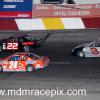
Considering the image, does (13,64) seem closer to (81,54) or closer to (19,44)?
(81,54)

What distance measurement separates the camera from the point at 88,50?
43.2 metres

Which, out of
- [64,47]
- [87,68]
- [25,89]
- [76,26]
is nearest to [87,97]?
[25,89]

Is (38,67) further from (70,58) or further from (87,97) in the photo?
(87,97)

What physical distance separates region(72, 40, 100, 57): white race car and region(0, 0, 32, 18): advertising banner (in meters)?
9.00

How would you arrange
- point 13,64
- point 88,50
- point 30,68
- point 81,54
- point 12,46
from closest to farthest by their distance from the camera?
point 30,68 → point 13,64 → point 88,50 → point 81,54 → point 12,46

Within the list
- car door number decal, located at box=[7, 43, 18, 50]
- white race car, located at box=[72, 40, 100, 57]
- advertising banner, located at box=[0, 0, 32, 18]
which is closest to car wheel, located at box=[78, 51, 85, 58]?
white race car, located at box=[72, 40, 100, 57]

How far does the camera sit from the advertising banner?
2015 inches

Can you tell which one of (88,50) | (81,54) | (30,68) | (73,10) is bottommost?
(81,54)

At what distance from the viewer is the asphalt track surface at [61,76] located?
3350cm

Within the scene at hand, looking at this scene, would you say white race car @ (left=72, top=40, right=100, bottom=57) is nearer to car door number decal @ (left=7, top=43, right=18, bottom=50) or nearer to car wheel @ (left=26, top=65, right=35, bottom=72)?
car door number decal @ (left=7, top=43, right=18, bottom=50)

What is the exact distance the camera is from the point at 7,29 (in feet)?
171

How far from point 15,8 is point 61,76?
16087mm

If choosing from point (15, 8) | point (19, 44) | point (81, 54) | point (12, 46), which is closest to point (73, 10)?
point (15, 8)

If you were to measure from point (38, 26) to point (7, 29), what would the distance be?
118 inches
